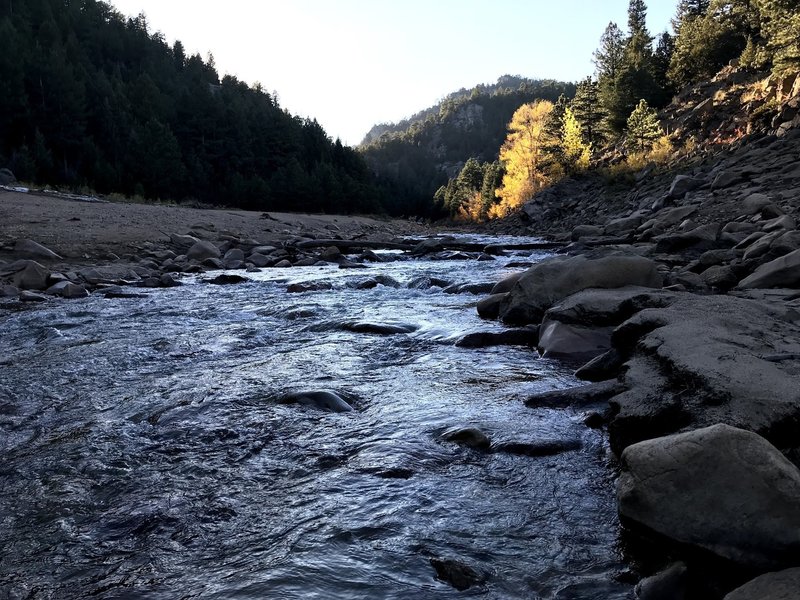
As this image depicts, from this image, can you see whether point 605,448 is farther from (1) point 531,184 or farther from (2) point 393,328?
(1) point 531,184

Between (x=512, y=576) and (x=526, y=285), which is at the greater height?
(x=526, y=285)

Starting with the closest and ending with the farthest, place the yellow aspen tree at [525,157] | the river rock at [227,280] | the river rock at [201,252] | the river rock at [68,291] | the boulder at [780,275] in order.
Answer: the boulder at [780,275] → the river rock at [68,291] → the river rock at [227,280] → the river rock at [201,252] → the yellow aspen tree at [525,157]

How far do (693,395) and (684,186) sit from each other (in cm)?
2030

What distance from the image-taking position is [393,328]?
23.2 feet

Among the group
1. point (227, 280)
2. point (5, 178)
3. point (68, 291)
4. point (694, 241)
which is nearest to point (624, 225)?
point (694, 241)

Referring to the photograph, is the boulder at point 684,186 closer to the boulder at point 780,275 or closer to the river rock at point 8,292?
the boulder at point 780,275

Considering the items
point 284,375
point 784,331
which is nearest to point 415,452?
point 284,375

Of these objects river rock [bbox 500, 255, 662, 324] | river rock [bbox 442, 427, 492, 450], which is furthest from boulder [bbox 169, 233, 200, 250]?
river rock [bbox 442, 427, 492, 450]

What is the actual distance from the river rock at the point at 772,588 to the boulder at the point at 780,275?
585 cm

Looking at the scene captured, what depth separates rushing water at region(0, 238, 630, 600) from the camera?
7.58 feet

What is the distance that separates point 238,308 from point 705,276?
720cm

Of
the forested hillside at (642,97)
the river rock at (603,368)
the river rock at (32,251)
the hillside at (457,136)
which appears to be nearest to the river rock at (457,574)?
the river rock at (603,368)

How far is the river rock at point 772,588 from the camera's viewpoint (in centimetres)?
180

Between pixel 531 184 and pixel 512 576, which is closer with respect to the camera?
pixel 512 576
